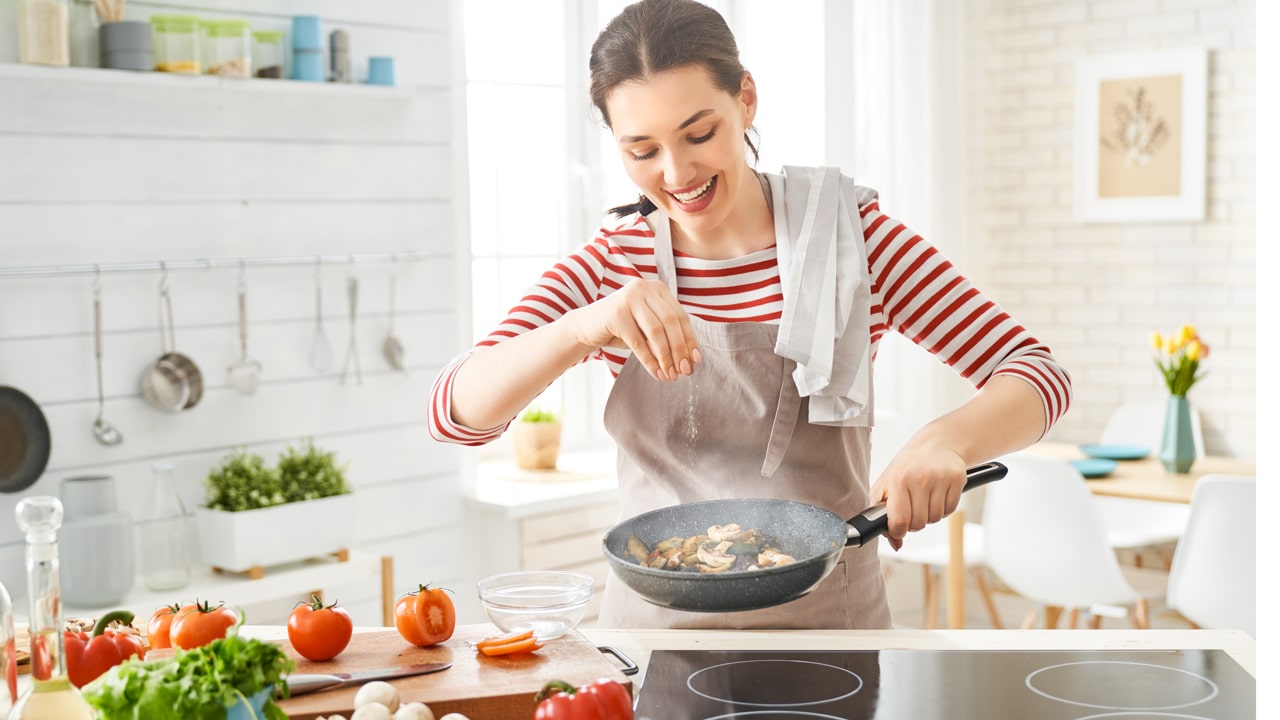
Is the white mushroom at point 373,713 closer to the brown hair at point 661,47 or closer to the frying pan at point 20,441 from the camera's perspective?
the brown hair at point 661,47

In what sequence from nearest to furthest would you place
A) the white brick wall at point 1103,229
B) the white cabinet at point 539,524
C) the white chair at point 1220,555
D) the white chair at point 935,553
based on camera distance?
the white chair at point 1220,555
the white cabinet at point 539,524
the white chair at point 935,553
the white brick wall at point 1103,229

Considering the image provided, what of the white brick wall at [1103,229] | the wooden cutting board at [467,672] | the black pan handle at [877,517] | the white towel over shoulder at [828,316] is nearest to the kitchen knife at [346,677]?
the wooden cutting board at [467,672]

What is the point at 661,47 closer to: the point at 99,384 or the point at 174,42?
the point at 174,42

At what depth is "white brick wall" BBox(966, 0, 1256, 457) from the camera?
4438mm

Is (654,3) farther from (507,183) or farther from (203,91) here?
(507,183)

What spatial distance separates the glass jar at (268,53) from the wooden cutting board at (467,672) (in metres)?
1.83

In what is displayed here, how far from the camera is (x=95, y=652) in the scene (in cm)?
131

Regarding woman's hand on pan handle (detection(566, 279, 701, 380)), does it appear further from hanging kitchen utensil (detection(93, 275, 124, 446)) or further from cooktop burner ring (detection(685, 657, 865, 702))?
hanging kitchen utensil (detection(93, 275, 124, 446))

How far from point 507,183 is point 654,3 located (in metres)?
2.25

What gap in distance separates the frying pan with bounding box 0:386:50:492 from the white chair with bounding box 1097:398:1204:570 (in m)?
3.08

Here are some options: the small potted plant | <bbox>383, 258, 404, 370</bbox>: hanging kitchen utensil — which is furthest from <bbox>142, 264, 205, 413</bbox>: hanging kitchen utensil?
the small potted plant

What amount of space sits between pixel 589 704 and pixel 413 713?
0.54ft

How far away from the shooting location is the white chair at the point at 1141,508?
4.05 m

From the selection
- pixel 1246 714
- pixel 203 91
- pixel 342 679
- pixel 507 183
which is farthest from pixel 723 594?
pixel 507 183
